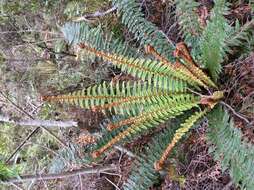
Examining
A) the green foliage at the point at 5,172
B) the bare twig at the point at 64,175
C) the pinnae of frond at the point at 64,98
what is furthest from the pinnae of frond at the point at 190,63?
the green foliage at the point at 5,172

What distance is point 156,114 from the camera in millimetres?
2084

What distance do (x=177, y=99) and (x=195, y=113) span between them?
12 centimetres

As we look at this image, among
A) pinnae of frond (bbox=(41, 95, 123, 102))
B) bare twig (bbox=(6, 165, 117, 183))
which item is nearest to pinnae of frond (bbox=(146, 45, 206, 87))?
pinnae of frond (bbox=(41, 95, 123, 102))

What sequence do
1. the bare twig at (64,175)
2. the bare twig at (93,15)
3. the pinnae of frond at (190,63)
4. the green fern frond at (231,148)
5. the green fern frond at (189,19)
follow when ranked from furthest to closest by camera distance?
the bare twig at (93,15) → the bare twig at (64,175) → the green fern frond at (189,19) → the pinnae of frond at (190,63) → the green fern frond at (231,148)

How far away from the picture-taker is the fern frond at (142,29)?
236 cm

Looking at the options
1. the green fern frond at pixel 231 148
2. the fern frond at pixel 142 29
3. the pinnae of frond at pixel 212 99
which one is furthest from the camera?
the fern frond at pixel 142 29

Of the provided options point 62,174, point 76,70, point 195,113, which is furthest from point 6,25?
point 195,113

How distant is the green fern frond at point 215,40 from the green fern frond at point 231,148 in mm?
227

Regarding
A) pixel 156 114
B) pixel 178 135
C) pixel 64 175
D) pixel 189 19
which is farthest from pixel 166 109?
pixel 64 175

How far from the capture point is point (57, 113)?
316 cm

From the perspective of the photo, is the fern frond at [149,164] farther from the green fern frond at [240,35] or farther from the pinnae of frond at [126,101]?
the green fern frond at [240,35]

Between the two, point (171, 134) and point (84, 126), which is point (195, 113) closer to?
point (171, 134)

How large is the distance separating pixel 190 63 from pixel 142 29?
1.65ft

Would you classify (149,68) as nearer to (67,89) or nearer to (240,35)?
(240,35)
